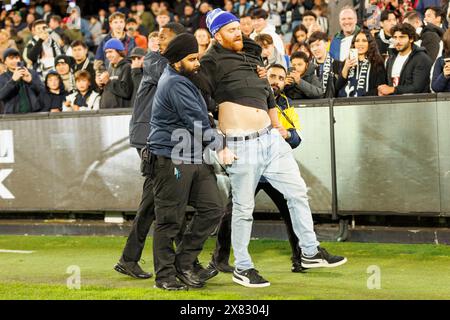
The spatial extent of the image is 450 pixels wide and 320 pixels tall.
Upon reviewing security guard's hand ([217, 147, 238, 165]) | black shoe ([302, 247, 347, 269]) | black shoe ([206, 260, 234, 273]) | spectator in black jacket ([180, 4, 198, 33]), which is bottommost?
black shoe ([206, 260, 234, 273])

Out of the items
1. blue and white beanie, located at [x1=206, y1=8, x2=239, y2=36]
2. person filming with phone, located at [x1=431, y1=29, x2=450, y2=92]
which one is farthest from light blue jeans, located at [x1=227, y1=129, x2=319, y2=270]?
person filming with phone, located at [x1=431, y1=29, x2=450, y2=92]

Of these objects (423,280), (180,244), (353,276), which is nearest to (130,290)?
(180,244)

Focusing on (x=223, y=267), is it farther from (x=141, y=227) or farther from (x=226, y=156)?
(x=226, y=156)

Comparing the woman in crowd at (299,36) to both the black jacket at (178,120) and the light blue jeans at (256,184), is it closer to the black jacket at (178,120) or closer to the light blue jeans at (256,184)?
the light blue jeans at (256,184)

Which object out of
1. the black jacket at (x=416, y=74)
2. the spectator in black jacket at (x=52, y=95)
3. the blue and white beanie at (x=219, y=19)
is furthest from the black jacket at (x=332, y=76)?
the spectator in black jacket at (x=52, y=95)

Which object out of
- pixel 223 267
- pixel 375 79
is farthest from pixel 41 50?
pixel 223 267

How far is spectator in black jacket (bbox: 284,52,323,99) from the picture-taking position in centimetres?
1129

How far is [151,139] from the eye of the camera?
27.3 ft

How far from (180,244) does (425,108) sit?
350 cm

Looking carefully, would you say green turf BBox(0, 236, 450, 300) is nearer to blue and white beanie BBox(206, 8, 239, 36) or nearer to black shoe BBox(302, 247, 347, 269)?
black shoe BBox(302, 247, 347, 269)

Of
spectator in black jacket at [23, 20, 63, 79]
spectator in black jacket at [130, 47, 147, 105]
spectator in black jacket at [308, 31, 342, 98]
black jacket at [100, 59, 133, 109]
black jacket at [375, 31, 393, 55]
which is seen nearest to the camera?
spectator in black jacket at [308, 31, 342, 98]

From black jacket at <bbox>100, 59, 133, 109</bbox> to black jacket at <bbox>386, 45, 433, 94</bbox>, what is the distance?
356 cm

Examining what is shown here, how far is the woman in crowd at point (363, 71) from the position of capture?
11.4 metres

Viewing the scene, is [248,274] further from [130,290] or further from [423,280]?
[423,280]
